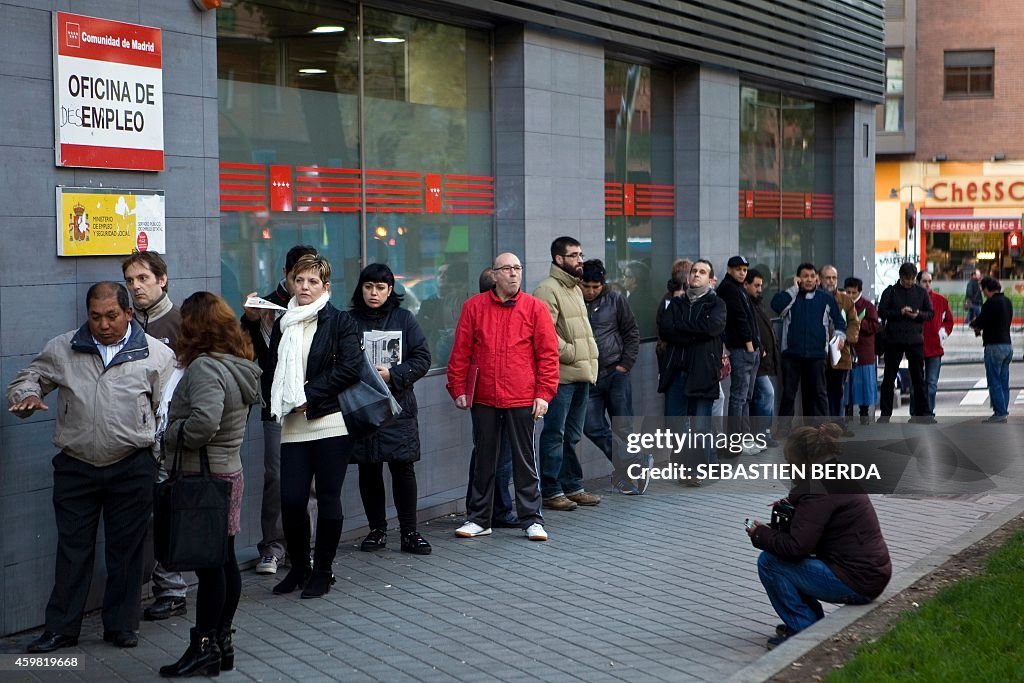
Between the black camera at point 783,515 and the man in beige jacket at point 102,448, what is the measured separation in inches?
117

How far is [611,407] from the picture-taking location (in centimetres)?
1152

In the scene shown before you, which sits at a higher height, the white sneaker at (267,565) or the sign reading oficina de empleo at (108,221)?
the sign reading oficina de empleo at (108,221)

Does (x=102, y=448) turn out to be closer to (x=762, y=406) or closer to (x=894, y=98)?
(x=762, y=406)

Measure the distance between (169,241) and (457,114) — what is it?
3755 millimetres

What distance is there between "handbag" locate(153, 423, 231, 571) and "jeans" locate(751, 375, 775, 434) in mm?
8518

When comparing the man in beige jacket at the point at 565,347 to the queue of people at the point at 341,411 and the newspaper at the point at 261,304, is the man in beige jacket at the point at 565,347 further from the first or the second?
the newspaper at the point at 261,304

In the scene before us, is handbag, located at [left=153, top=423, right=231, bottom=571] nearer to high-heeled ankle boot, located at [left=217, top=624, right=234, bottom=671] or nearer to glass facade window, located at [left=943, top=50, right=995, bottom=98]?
high-heeled ankle boot, located at [left=217, top=624, right=234, bottom=671]

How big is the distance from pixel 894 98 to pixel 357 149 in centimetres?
3684

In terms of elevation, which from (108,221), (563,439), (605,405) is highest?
(108,221)

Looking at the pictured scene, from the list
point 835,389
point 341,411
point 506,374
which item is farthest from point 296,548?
point 835,389

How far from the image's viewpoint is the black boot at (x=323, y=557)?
7.79 metres

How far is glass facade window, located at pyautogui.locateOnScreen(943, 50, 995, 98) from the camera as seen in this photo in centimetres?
4319

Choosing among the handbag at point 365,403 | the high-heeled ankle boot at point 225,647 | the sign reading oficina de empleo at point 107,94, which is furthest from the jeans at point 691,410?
the high-heeled ankle boot at point 225,647

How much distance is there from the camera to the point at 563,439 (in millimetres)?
10562
